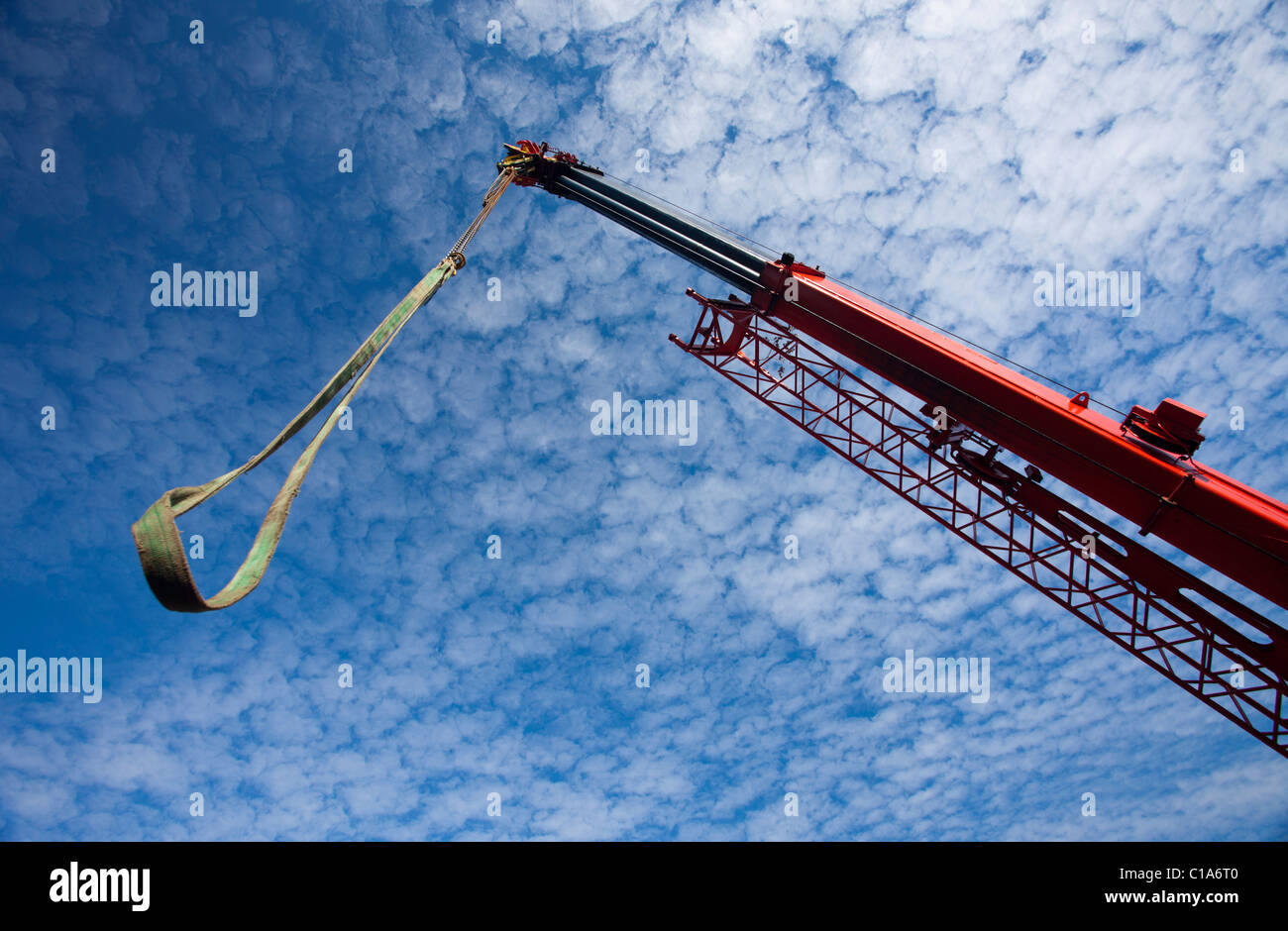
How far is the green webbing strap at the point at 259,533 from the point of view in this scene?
10.1 ft

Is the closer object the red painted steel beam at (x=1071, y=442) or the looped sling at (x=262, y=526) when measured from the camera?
the looped sling at (x=262, y=526)

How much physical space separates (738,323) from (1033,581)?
708cm

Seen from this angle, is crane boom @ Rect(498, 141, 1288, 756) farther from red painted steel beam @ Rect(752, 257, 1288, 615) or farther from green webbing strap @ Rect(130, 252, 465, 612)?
green webbing strap @ Rect(130, 252, 465, 612)

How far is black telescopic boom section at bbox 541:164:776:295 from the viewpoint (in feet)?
37.0

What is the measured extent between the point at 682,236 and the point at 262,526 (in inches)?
389

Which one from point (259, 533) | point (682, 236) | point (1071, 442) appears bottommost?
point (259, 533)

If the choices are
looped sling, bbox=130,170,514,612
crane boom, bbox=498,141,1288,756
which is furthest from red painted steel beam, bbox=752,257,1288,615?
looped sling, bbox=130,170,514,612

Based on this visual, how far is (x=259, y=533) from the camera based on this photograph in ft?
12.6

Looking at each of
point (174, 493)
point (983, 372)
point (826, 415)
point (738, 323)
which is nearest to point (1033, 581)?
point (983, 372)

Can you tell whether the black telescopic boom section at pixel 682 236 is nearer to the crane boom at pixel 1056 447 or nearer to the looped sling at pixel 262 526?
the crane boom at pixel 1056 447

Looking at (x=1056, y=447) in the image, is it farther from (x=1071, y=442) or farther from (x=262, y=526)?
(x=262, y=526)

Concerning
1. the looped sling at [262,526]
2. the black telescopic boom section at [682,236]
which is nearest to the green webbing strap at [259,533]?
the looped sling at [262,526]

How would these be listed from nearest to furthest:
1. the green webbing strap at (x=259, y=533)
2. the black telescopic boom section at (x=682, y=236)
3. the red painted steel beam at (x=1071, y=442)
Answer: the green webbing strap at (x=259, y=533), the red painted steel beam at (x=1071, y=442), the black telescopic boom section at (x=682, y=236)

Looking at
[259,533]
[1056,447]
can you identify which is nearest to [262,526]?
[259,533]
